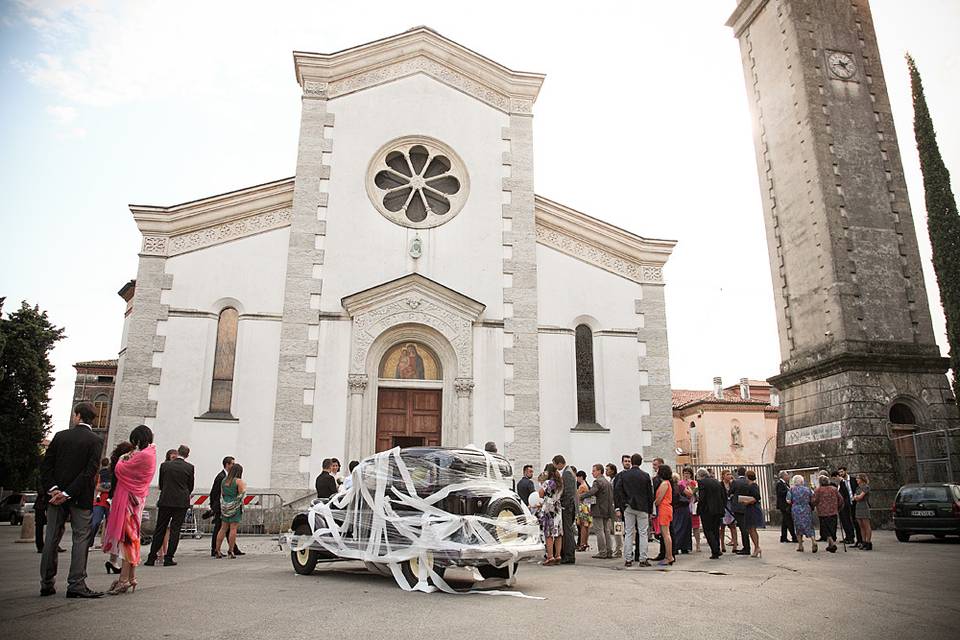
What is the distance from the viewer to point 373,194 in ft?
57.6

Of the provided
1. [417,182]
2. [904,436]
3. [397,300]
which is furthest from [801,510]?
[417,182]

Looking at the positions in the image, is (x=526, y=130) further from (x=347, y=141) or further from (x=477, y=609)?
(x=477, y=609)

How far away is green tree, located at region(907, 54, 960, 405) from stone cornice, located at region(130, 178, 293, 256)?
58.6 feet

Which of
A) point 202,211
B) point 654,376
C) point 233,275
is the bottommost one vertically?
point 654,376

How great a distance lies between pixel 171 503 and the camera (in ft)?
31.9

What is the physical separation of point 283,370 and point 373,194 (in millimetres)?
5209

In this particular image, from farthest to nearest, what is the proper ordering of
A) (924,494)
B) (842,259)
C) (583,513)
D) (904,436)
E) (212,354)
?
1. (842,259)
2. (904,436)
3. (212,354)
4. (924,494)
5. (583,513)

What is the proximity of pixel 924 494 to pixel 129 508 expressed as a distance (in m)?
15.9

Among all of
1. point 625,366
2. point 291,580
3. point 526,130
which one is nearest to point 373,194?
point 526,130

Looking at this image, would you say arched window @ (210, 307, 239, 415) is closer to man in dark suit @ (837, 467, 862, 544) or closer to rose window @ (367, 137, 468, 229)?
rose window @ (367, 137, 468, 229)

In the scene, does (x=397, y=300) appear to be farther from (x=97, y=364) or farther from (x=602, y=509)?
(x=97, y=364)

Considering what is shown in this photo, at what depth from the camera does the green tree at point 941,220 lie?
17734mm

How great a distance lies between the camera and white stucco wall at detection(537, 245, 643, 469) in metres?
17.0

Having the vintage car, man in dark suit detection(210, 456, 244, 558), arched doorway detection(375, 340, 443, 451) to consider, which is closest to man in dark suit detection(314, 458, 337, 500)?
man in dark suit detection(210, 456, 244, 558)
